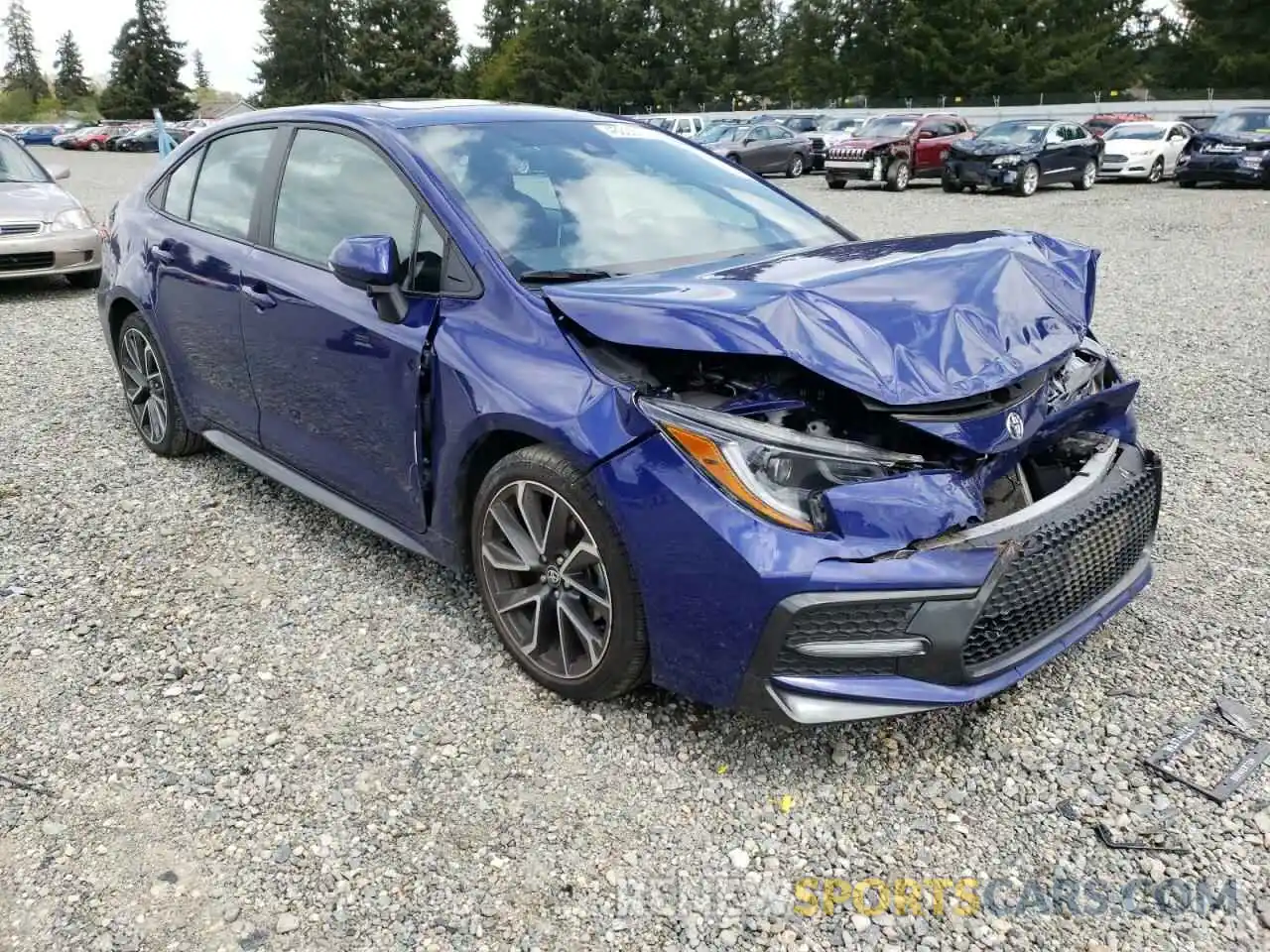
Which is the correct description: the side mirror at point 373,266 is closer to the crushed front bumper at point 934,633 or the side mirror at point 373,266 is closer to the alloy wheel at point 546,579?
the alloy wheel at point 546,579

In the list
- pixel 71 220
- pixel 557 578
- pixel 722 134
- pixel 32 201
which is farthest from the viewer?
pixel 722 134

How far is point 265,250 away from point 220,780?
6.44 feet

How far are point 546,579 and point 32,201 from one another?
8.70 meters

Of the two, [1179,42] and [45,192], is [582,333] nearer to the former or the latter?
[45,192]

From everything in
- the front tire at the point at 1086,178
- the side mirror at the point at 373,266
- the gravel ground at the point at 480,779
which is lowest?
the gravel ground at the point at 480,779

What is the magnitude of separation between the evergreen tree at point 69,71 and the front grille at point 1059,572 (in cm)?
13464

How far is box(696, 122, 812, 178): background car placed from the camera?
79.6 feet

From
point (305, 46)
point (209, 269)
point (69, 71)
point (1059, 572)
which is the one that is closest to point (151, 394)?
point (209, 269)

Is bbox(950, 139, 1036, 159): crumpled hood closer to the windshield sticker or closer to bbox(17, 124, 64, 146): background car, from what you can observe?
the windshield sticker

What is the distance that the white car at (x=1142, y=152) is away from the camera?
21.1 metres

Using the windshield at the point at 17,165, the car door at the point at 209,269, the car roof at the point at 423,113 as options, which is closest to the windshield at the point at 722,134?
the windshield at the point at 17,165

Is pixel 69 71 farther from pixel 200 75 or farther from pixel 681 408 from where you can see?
pixel 681 408

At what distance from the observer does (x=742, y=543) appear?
92.7 inches

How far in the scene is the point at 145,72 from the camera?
82.0 metres
